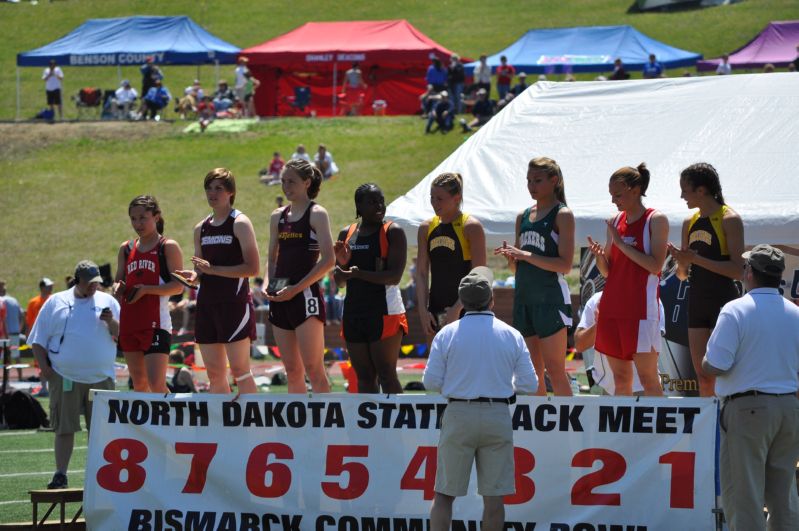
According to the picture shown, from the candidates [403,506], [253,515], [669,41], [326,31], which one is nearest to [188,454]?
[253,515]

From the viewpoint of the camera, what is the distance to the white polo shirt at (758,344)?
247 inches

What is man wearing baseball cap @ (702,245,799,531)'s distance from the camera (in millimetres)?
6266

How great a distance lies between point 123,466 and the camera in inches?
296

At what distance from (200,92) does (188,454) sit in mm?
32193

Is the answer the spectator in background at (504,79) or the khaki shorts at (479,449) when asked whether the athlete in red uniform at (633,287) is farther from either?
the spectator in background at (504,79)

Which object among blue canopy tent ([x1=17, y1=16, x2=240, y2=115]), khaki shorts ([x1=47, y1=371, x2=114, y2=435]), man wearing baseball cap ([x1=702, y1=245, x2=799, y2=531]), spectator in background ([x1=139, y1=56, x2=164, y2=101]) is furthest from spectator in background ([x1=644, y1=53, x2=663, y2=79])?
man wearing baseball cap ([x1=702, y1=245, x2=799, y2=531])

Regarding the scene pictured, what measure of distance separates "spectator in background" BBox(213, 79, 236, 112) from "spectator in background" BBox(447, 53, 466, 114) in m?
7.98

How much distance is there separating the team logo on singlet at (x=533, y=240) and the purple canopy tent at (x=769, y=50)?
94.7 ft

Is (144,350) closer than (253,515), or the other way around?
(253,515)

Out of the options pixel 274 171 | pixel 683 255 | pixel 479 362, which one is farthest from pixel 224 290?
pixel 274 171

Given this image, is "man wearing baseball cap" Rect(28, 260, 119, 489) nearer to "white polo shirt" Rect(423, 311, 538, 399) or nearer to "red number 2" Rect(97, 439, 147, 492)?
"red number 2" Rect(97, 439, 147, 492)

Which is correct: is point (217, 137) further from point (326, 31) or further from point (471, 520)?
point (471, 520)

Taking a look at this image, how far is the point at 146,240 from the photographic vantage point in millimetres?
8336

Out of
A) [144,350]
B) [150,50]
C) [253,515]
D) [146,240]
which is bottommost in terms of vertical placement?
[253,515]
